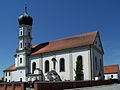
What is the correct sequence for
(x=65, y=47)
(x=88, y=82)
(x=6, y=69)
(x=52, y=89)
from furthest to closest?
1. (x=6, y=69)
2. (x=65, y=47)
3. (x=88, y=82)
4. (x=52, y=89)

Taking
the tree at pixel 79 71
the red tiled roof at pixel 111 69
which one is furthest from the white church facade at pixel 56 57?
the red tiled roof at pixel 111 69

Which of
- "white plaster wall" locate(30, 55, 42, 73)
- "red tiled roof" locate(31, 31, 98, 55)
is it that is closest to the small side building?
"red tiled roof" locate(31, 31, 98, 55)

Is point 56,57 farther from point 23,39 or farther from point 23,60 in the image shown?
point 23,39

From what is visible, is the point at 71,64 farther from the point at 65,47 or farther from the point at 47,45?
the point at 47,45

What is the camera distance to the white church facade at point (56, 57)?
39312 millimetres

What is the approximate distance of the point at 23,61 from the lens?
49625 millimetres

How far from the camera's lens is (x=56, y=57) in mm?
43844

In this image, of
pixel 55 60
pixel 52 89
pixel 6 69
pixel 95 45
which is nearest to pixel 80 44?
pixel 95 45

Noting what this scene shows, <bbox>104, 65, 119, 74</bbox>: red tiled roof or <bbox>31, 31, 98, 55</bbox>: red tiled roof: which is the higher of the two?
<bbox>31, 31, 98, 55</bbox>: red tiled roof

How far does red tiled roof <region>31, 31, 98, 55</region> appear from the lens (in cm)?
4101

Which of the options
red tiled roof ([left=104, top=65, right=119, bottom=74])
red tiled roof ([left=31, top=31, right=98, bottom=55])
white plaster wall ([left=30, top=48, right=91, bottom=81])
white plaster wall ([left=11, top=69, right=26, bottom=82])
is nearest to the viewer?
white plaster wall ([left=30, top=48, right=91, bottom=81])

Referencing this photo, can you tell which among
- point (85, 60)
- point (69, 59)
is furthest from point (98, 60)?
point (69, 59)

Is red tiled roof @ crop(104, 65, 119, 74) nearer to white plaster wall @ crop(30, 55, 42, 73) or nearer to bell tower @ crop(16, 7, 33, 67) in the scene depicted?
white plaster wall @ crop(30, 55, 42, 73)

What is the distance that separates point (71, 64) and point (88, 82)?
9830 mm
